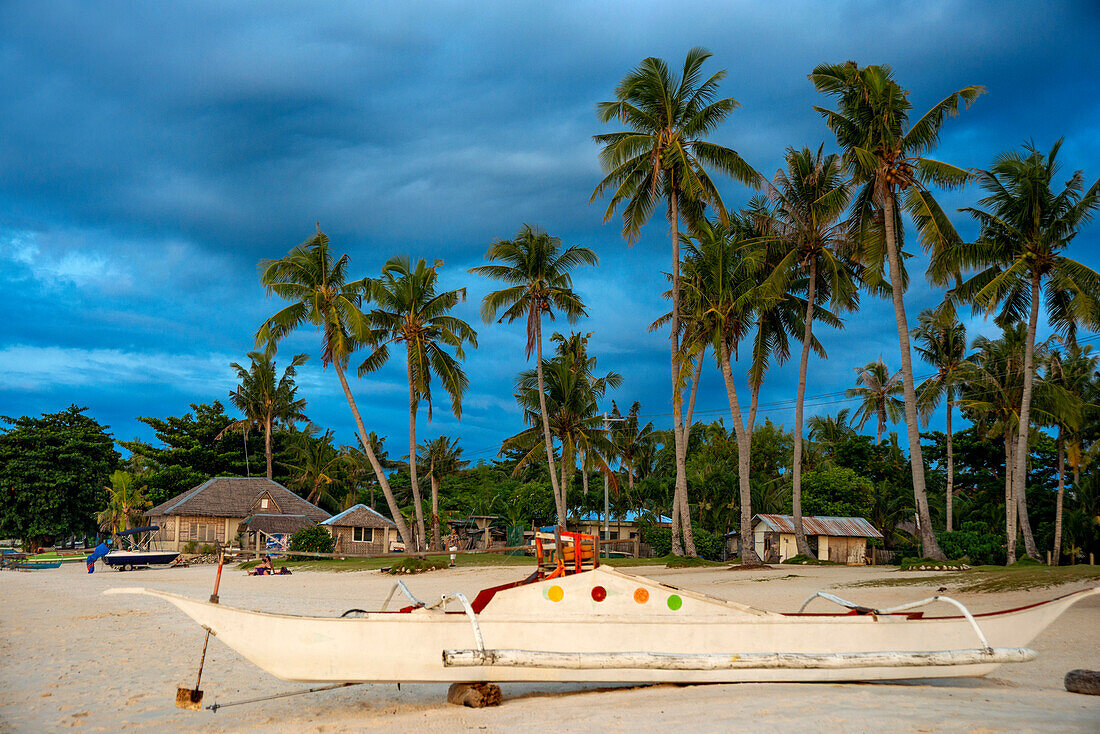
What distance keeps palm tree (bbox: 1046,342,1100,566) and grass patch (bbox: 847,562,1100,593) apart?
1369cm

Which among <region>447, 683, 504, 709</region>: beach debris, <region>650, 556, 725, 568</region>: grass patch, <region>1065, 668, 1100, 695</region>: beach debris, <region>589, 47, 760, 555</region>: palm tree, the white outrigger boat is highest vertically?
<region>589, 47, 760, 555</region>: palm tree

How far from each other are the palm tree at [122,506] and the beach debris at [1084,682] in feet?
143

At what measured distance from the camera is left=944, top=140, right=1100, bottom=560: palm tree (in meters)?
20.6

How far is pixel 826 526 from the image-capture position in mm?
30516

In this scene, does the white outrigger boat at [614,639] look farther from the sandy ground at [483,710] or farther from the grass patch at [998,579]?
the grass patch at [998,579]

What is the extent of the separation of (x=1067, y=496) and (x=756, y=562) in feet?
56.8

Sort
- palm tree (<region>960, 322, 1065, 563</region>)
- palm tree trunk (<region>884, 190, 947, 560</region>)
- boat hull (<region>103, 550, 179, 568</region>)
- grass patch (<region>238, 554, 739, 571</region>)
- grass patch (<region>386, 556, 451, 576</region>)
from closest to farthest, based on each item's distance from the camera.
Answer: palm tree trunk (<region>884, 190, 947, 560</region>)
grass patch (<region>238, 554, 739, 571</region>)
grass patch (<region>386, 556, 451, 576</region>)
palm tree (<region>960, 322, 1065, 563</region>)
boat hull (<region>103, 550, 179, 568</region>)

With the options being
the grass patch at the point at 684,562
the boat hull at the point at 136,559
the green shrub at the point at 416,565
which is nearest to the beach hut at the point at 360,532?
the boat hull at the point at 136,559

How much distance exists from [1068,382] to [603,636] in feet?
104

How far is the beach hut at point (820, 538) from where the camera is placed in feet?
99.7

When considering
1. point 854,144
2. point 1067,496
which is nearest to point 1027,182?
point 854,144

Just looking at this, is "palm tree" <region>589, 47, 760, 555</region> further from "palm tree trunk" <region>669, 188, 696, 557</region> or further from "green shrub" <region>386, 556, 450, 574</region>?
"green shrub" <region>386, 556, 450, 574</region>

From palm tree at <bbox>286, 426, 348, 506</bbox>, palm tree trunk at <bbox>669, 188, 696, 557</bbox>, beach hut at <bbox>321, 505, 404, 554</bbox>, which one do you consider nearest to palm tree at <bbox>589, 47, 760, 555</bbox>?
palm tree trunk at <bbox>669, 188, 696, 557</bbox>

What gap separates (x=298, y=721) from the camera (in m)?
6.34
